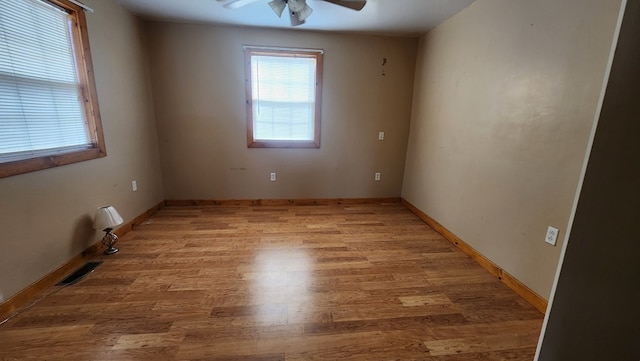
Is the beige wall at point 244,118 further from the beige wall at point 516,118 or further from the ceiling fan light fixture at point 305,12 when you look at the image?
the ceiling fan light fixture at point 305,12

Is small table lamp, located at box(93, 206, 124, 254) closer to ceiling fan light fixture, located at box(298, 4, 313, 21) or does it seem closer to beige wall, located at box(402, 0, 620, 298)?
ceiling fan light fixture, located at box(298, 4, 313, 21)

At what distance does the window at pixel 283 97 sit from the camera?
10.8 ft

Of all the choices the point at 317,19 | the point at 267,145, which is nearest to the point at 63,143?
the point at 267,145

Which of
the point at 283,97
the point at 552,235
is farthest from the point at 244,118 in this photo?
the point at 552,235

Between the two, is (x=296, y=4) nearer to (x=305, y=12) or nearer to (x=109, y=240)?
(x=305, y=12)

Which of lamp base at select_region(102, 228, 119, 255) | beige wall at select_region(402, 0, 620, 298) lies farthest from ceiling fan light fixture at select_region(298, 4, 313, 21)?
lamp base at select_region(102, 228, 119, 255)

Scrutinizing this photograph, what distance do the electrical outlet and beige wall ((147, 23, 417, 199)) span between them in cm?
225

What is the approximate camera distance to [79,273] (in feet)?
6.56

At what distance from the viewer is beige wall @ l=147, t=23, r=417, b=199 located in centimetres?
318

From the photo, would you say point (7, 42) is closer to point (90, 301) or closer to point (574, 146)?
point (90, 301)

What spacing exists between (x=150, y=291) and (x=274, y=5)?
247cm

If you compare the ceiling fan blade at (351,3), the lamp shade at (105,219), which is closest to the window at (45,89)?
the lamp shade at (105,219)

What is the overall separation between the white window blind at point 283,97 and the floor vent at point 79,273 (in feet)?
7.13

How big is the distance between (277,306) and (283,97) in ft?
8.68
